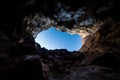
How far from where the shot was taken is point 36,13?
81.2ft

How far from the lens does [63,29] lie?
2895 centimetres

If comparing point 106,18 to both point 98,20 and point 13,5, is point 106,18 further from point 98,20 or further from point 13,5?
point 13,5

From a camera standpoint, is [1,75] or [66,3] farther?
[66,3]

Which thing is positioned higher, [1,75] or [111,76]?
[111,76]

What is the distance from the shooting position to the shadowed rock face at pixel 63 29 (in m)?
12.3

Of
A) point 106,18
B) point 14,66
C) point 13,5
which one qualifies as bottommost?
point 14,66

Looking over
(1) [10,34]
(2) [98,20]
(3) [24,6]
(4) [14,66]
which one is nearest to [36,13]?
(3) [24,6]

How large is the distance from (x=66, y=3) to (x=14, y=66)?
48.9ft

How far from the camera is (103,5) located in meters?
22.4

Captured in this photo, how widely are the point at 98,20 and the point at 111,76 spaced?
13459mm

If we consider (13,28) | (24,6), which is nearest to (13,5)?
(24,6)

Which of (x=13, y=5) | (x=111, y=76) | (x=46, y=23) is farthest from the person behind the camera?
(x=46, y=23)

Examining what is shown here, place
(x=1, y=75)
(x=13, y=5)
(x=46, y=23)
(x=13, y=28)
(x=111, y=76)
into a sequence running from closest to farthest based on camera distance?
(x=1, y=75) < (x=111, y=76) < (x=13, y=5) < (x=13, y=28) < (x=46, y=23)

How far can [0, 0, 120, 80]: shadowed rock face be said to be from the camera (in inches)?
483
